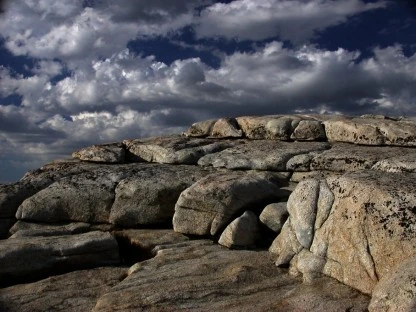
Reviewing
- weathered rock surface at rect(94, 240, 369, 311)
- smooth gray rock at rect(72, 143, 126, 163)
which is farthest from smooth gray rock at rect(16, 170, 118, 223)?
weathered rock surface at rect(94, 240, 369, 311)

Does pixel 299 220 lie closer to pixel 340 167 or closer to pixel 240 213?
pixel 240 213

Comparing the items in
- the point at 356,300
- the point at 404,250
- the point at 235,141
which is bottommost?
the point at 356,300

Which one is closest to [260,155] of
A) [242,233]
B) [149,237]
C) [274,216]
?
[274,216]

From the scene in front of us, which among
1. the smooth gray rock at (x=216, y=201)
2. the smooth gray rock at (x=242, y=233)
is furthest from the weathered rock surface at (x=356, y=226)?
the smooth gray rock at (x=216, y=201)

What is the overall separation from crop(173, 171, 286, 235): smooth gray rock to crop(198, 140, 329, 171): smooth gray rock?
4.68 m

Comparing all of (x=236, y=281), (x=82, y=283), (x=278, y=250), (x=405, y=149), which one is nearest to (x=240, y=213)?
(x=278, y=250)

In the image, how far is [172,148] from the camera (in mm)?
32094

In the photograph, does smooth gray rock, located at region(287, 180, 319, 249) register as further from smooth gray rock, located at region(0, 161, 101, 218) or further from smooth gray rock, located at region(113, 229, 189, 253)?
smooth gray rock, located at region(0, 161, 101, 218)

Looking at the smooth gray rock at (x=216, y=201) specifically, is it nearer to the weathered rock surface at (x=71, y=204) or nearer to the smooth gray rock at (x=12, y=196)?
the weathered rock surface at (x=71, y=204)

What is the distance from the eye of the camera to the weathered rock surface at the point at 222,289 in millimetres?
15291

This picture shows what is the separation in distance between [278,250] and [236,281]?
352 centimetres

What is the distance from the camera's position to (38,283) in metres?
18.5

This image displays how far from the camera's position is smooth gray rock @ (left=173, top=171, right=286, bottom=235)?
22.9 m

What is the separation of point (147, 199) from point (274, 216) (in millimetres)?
7726
